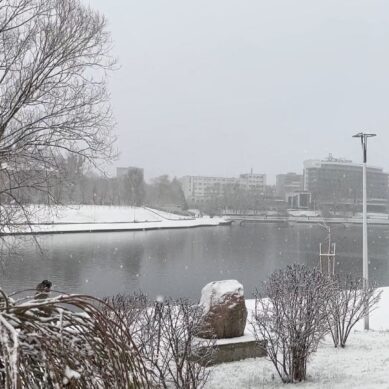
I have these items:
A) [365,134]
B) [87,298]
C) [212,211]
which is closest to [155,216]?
[212,211]

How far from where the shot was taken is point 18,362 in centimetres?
191

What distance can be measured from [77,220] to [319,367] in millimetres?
61009

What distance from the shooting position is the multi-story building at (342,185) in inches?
3994

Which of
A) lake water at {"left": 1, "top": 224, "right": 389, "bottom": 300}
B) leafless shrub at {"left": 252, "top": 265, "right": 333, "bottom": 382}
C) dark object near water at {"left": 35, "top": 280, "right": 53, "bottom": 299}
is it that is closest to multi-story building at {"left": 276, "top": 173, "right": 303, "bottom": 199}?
lake water at {"left": 1, "top": 224, "right": 389, "bottom": 300}

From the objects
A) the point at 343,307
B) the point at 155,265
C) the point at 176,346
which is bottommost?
Answer: the point at 155,265

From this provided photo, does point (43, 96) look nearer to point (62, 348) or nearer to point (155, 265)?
point (62, 348)

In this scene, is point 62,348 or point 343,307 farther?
point 343,307

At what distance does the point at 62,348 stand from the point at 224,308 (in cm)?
783

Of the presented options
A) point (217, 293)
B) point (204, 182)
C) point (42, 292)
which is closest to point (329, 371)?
point (217, 293)

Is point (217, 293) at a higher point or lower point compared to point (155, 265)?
higher

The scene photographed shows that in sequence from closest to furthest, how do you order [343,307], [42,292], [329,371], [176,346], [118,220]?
[42,292] → [176,346] → [329,371] → [343,307] → [118,220]

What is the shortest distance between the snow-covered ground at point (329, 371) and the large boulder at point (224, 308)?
66 centimetres

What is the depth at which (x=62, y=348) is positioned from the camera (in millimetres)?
2117

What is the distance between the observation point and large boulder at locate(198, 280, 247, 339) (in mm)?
9648
